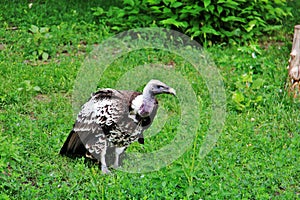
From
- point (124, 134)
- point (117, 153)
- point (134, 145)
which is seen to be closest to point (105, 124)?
point (124, 134)

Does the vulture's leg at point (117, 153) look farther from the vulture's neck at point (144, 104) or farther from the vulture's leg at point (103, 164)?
the vulture's neck at point (144, 104)

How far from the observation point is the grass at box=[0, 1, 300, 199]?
16.5 feet

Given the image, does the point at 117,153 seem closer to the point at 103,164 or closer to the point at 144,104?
the point at 103,164

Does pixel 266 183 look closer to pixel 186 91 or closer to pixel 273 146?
pixel 273 146

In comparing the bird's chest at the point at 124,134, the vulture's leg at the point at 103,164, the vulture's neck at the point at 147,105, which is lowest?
the vulture's leg at the point at 103,164

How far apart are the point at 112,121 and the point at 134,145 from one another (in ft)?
2.39

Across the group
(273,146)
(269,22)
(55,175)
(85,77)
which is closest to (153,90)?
(55,175)

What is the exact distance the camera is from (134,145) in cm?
580

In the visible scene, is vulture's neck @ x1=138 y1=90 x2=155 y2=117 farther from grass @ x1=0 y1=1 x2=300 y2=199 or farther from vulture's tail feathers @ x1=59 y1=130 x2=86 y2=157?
vulture's tail feathers @ x1=59 y1=130 x2=86 y2=157

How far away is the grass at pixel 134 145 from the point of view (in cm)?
503

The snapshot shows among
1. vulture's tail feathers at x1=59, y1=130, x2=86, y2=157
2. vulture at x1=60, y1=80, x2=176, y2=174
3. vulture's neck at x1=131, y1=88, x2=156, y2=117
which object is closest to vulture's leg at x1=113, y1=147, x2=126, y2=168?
vulture at x1=60, y1=80, x2=176, y2=174

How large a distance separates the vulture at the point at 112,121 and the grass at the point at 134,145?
0.17 m

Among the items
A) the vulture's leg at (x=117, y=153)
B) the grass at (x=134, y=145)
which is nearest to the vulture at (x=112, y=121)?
the vulture's leg at (x=117, y=153)

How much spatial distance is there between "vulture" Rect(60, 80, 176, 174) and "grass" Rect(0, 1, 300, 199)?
171 millimetres
